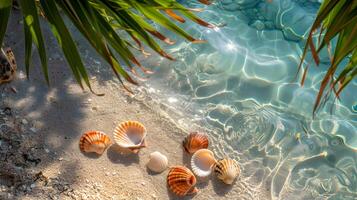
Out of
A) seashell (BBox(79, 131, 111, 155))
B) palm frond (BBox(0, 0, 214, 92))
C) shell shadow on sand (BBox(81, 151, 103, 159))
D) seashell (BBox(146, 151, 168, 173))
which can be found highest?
palm frond (BBox(0, 0, 214, 92))

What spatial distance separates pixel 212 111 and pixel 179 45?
0.87 meters

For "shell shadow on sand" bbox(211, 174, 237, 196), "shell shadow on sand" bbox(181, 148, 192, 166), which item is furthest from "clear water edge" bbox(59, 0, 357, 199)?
"shell shadow on sand" bbox(181, 148, 192, 166)

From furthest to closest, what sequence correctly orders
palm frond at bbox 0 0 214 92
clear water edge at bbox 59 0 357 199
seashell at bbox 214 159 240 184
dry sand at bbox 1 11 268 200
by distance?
clear water edge at bbox 59 0 357 199
seashell at bbox 214 159 240 184
dry sand at bbox 1 11 268 200
palm frond at bbox 0 0 214 92

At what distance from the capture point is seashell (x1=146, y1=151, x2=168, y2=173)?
3.37m

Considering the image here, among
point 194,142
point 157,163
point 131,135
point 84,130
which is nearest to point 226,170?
point 194,142

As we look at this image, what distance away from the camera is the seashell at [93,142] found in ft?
10.8

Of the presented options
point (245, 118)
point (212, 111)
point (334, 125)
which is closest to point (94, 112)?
point (212, 111)

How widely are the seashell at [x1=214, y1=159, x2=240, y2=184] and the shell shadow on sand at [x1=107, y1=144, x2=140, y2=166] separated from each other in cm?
62

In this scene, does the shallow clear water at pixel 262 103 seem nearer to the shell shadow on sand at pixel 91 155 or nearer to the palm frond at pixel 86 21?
the shell shadow on sand at pixel 91 155

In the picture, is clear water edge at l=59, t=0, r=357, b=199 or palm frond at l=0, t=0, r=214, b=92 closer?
palm frond at l=0, t=0, r=214, b=92

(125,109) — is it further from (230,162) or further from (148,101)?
(230,162)

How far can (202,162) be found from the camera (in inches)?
137

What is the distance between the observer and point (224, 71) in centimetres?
432

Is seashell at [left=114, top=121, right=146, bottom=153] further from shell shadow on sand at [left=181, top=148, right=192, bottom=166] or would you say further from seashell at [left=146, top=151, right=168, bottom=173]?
shell shadow on sand at [left=181, top=148, right=192, bottom=166]
